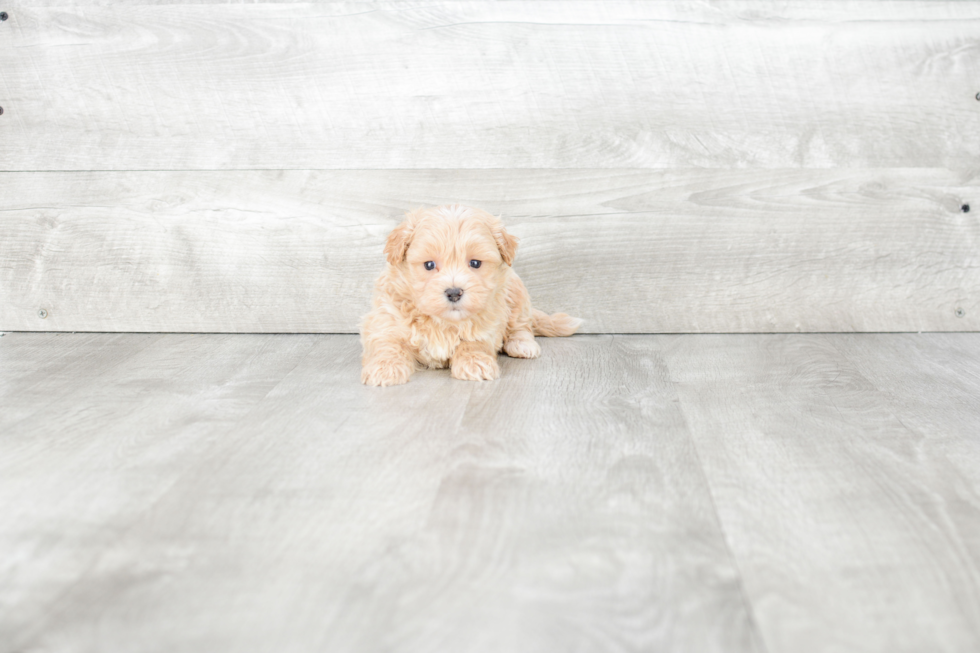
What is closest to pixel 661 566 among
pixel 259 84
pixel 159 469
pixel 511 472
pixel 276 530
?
pixel 511 472

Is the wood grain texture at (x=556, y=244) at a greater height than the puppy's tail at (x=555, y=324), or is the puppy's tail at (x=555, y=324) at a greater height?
the wood grain texture at (x=556, y=244)

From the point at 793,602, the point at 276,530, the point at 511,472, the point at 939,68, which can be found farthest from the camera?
the point at 939,68

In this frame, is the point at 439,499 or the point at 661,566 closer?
the point at 661,566

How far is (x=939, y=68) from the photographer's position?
2.16 metres

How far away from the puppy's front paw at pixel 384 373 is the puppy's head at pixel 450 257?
0.15m

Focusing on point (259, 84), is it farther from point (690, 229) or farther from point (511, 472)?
point (511, 472)

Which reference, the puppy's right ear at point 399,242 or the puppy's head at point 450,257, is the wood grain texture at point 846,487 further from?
the puppy's right ear at point 399,242

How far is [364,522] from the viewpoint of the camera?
1.10 meters

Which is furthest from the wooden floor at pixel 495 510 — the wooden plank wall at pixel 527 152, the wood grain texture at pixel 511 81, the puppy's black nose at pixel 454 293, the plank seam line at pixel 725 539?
the wood grain texture at pixel 511 81

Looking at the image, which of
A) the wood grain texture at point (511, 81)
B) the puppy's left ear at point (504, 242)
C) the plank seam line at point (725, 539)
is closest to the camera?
the plank seam line at point (725, 539)

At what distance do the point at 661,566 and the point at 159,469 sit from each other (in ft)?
2.67

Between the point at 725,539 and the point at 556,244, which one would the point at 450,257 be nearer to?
the point at 556,244

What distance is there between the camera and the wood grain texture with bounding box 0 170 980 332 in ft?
7.27

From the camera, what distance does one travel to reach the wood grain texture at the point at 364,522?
87cm
